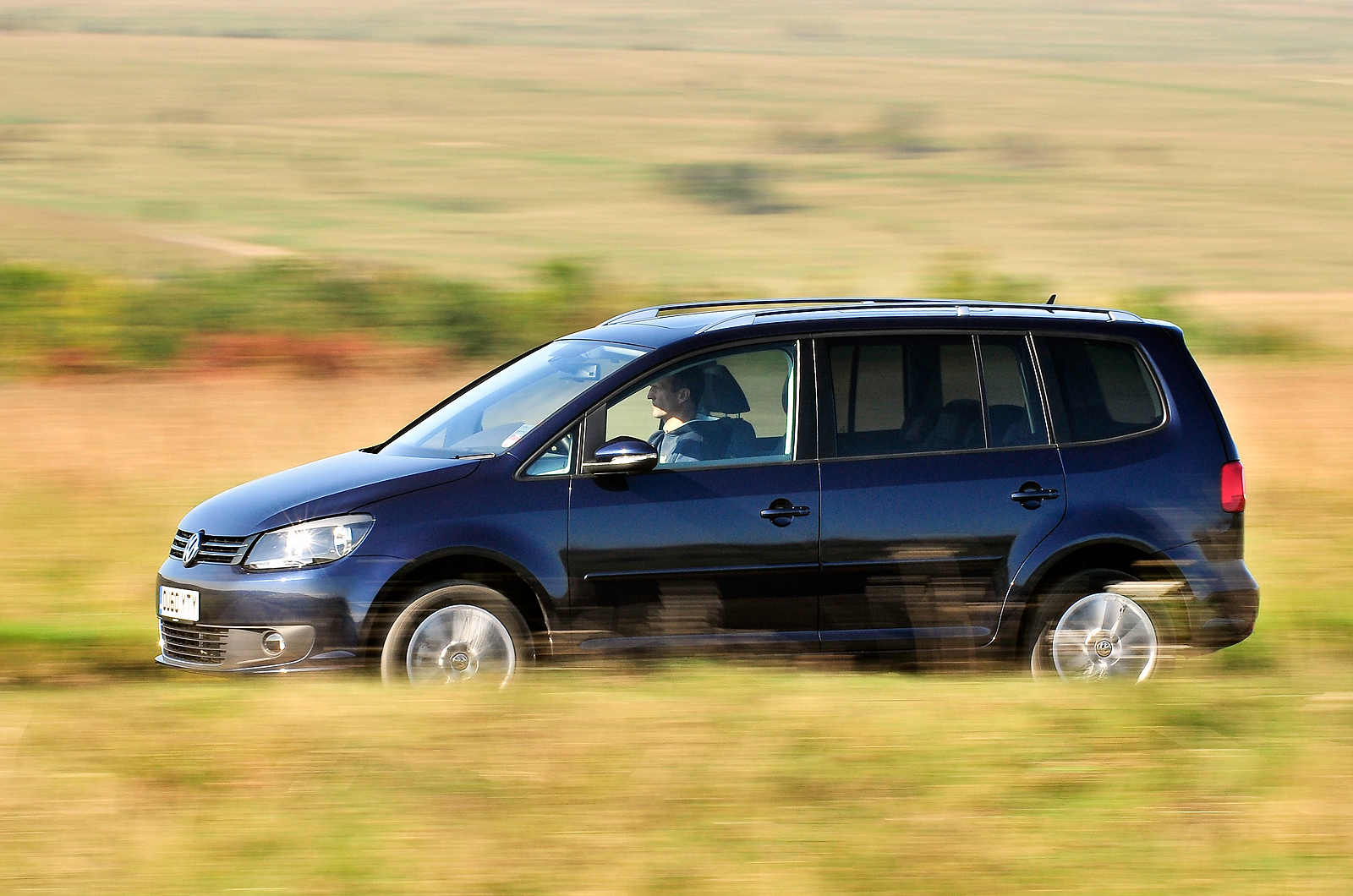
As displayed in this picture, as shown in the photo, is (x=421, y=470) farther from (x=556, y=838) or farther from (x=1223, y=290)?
(x=1223, y=290)

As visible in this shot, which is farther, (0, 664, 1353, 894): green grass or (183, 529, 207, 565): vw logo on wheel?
(183, 529, 207, 565): vw logo on wheel

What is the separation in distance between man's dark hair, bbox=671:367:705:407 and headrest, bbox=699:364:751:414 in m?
0.02

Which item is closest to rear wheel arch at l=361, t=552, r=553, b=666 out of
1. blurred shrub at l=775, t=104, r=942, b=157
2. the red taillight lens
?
the red taillight lens

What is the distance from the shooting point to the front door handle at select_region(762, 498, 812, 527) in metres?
5.71

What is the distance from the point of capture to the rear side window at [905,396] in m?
5.91

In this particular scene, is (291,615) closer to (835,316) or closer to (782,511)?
(782,511)

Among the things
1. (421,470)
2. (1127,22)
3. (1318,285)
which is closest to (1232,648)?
(421,470)

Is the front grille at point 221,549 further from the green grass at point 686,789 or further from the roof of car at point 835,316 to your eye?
the roof of car at point 835,316

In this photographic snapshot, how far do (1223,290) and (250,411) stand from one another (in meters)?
21.5

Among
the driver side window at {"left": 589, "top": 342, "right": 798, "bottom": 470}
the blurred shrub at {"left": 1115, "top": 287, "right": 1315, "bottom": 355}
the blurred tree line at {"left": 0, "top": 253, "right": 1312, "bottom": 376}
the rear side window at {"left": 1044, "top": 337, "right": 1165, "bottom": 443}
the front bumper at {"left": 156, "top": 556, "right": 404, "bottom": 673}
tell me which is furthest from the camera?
the blurred shrub at {"left": 1115, "top": 287, "right": 1315, "bottom": 355}

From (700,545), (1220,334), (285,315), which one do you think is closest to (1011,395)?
(700,545)

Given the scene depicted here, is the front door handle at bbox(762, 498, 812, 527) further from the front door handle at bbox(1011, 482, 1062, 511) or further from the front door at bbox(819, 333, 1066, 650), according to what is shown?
the front door handle at bbox(1011, 482, 1062, 511)

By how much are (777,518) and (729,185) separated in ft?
117

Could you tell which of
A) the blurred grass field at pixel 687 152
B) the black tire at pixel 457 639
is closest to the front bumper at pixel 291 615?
the black tire at pixel 457 639
